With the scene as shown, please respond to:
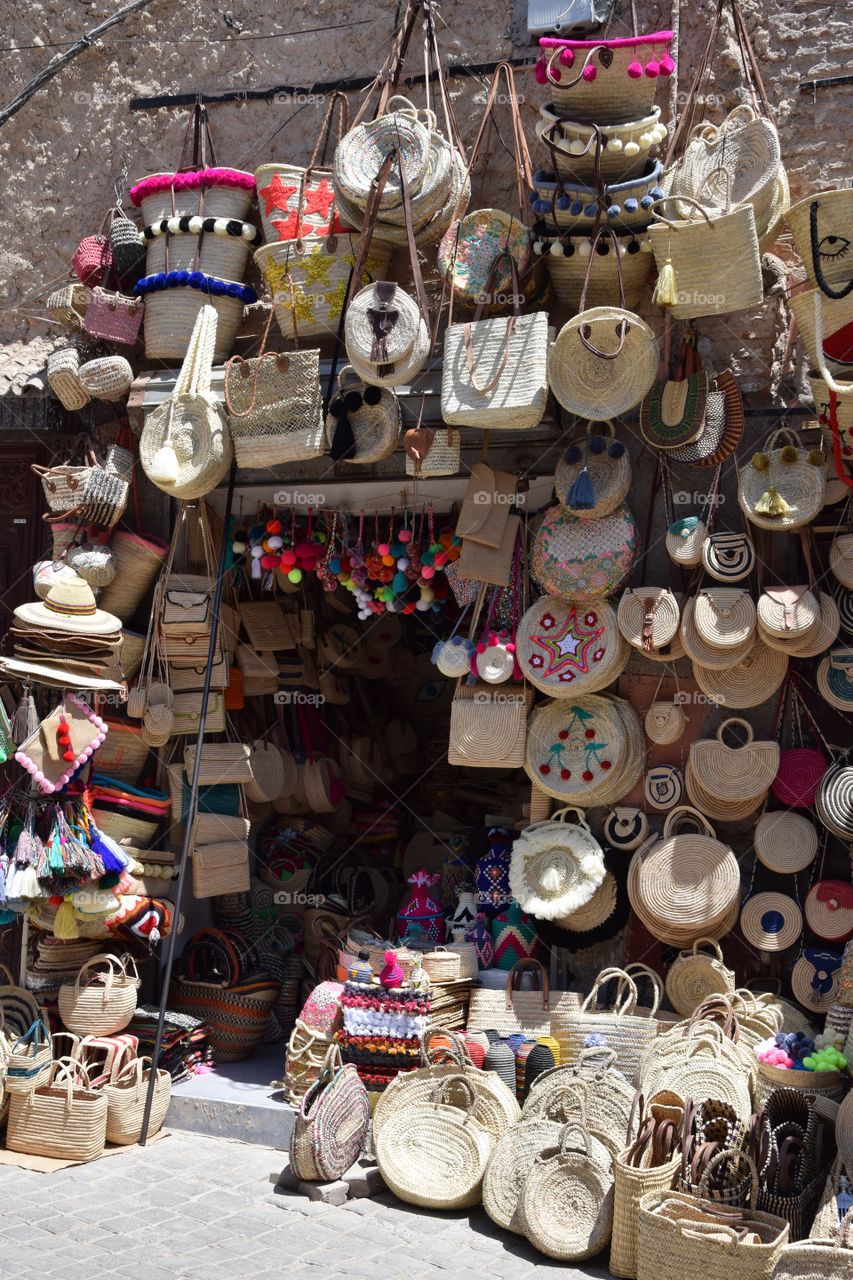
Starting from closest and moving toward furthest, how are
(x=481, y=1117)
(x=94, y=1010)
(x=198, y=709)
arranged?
1. (x=481, y=1117)
2. (x=94, y=1010)
3. (x=198, y=709)

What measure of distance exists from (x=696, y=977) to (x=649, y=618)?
143cm

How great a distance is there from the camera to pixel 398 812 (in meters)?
8.50

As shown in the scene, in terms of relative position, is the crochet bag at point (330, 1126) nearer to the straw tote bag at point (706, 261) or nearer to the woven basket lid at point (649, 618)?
the woven basket lid at point (649, 618)

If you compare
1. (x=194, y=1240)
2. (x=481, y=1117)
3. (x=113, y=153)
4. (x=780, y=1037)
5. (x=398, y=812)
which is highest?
(x=113, y=153)

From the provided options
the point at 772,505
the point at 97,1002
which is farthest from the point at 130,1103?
the point at 772,505

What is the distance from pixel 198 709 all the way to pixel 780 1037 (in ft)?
10.3

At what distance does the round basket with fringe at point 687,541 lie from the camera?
5.68 m

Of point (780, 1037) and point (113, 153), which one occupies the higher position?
point (113, 153)

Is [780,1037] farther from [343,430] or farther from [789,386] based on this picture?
[343,430]

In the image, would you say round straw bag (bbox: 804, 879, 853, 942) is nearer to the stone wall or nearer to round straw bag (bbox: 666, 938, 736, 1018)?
round straw bag (bbox: 666, 938, 736, 1018)

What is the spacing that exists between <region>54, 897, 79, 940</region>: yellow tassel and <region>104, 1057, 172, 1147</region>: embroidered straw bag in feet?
2.01

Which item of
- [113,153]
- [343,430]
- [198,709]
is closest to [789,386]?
[343,430]

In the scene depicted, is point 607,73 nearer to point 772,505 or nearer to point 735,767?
point 772,505

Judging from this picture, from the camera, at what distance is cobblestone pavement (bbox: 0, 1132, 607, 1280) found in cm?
462
